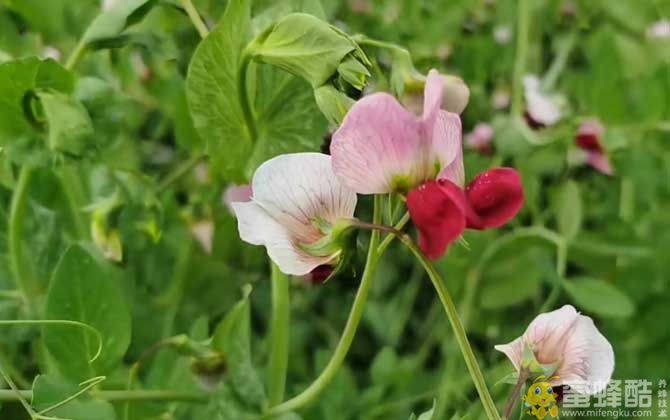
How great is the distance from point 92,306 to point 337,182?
0.16 m

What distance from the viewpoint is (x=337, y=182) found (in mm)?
387

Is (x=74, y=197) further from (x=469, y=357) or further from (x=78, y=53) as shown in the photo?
(x=469, y=357)

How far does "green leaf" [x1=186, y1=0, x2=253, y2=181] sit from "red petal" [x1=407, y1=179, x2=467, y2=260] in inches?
6.0

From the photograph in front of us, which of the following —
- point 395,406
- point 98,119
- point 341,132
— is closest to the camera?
point 341,132

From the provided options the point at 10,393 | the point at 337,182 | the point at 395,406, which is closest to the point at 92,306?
the point at 10,393

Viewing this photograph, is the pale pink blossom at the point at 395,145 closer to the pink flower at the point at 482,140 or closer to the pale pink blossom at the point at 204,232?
the pale pink blossom at the point at 204,232

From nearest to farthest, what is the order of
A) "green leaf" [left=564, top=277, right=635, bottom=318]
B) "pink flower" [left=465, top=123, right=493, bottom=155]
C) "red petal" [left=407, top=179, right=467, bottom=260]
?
1. "red petal" [left=407, top=179, right=467, bottom=260]
2. "green leaf" [left=564, top=277, right=635, bottom=318]
3. "pink flower" [left=465, top=123, right=493, bottom=155]

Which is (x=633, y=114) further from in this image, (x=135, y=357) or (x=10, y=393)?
(x=10, y=393)

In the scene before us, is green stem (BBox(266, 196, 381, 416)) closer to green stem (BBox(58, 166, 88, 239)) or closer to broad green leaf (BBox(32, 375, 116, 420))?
broad green leaf (BBox(32, 375, 116, 420))

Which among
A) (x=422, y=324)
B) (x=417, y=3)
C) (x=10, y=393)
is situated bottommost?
(x=422, y=324)

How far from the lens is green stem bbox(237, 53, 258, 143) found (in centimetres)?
48

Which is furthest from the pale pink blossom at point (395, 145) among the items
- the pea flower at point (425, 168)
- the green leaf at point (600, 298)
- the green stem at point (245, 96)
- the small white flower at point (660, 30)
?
the small white flower at point (660, 30)

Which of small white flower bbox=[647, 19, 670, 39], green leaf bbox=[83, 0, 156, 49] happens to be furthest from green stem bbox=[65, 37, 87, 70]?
small white flower bbox=[647, 19, 670, 39]

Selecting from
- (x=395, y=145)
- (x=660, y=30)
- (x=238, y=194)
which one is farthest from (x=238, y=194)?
(x=660, y=30)
